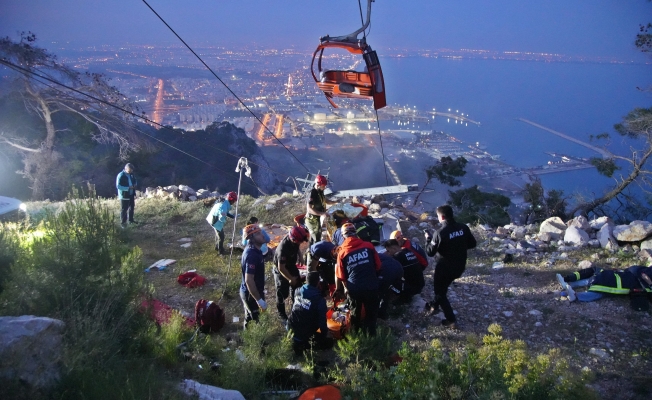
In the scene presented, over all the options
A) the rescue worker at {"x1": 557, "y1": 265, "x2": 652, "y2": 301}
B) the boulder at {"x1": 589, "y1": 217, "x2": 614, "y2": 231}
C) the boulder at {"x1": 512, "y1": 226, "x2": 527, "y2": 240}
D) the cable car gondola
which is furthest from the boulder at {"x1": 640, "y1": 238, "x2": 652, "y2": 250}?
the cable car gondola

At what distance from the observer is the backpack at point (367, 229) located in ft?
23.6

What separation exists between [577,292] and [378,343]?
3.67 m

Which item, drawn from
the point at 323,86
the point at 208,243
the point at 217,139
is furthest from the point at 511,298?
the point at 217,139

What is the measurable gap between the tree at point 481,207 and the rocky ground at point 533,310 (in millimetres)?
4448

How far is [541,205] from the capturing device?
1496 cm

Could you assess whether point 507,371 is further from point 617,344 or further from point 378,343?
point 617,344

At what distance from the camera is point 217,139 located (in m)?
30.8

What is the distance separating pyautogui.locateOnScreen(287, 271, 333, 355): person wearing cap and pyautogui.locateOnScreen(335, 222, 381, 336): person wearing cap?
362 millimetres

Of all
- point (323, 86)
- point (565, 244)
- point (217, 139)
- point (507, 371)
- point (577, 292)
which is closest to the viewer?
point (507, 371)

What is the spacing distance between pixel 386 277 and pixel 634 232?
6.23 m

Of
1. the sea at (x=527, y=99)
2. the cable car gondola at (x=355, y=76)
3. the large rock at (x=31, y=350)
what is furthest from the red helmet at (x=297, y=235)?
the sea at (x=527, y=99)

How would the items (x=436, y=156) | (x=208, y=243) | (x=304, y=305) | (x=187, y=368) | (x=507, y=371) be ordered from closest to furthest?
(x=507, y=371)
(x=187, y=368)
(x=304, y=305)
(x=208, y=243)
(x=436, y=156)

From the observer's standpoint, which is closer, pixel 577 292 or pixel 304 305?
pixel 304 305

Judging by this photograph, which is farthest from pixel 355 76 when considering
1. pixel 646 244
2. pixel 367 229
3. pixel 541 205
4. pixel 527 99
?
pixel 527 99
